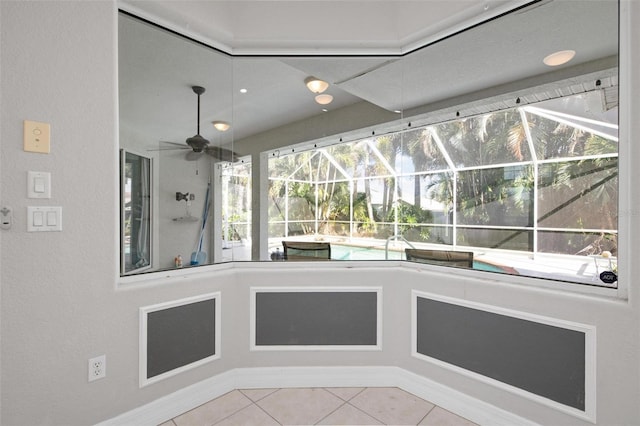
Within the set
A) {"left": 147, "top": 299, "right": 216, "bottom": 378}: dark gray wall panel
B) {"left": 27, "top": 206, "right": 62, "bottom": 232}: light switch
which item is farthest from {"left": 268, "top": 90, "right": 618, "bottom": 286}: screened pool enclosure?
{"left": 27, "top": 206, "right": 62, "bottom": 232}: light switch

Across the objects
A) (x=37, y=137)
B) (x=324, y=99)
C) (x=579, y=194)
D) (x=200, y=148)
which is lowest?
(x=579, y=194)

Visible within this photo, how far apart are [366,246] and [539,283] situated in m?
1.10

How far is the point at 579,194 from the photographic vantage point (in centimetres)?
168

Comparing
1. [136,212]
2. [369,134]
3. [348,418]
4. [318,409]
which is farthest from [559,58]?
[136,212]

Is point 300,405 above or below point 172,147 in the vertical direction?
below

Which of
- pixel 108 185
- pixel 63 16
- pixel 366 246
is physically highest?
pixel 63 16

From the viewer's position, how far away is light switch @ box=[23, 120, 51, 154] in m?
1.41

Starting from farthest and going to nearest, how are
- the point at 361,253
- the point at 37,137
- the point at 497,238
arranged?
the point at 361,253 < the point at 497,238 < the point at 37,137

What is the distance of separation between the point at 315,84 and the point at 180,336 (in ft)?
6.63

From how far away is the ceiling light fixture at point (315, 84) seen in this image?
7.63 feet

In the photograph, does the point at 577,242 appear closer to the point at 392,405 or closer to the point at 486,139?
the point at 486,139

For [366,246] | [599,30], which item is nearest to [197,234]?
[366,246]

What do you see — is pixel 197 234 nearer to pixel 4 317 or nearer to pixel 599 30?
pixel 4 317

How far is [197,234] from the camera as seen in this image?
7.02ft
